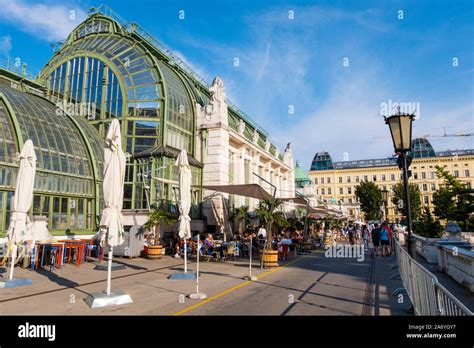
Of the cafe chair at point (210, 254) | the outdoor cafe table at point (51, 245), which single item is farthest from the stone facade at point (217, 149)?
the outdoor cafe table at point (51, 245)

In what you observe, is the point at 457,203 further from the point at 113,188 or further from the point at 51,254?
the point at 51,254

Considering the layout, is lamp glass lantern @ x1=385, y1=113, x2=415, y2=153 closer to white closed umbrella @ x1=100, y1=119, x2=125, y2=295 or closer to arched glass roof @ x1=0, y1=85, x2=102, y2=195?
white closed umbrella @ x1=100, y1=119, x2=125, y2=295

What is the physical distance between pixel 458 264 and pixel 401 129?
5.79m

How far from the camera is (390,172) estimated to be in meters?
99.0

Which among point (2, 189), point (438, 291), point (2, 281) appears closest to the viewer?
point (438, 291)

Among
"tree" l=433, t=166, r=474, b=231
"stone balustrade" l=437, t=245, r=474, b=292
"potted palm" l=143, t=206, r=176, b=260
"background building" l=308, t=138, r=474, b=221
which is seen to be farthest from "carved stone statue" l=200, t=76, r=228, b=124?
"background building" l=308, t=138, r=474, b=221

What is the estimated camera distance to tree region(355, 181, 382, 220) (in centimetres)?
7294

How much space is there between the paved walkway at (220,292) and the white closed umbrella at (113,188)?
1.59m

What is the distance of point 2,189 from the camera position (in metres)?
16.0

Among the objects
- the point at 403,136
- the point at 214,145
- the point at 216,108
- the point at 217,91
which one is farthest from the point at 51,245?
the point at 217,91

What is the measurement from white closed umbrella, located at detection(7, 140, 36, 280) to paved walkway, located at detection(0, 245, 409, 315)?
1551 millimetres
